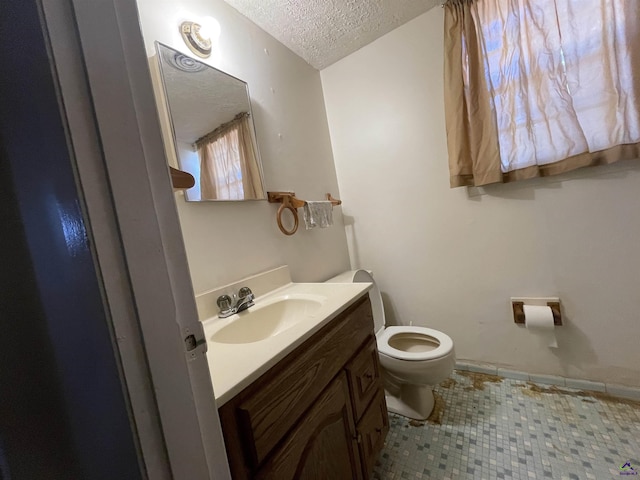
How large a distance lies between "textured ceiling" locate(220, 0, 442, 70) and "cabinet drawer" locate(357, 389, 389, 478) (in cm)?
190

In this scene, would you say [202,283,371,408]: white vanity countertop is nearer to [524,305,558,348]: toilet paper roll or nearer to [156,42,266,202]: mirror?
[156,42,266,202]: mirror

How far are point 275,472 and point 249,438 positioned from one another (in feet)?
0.42

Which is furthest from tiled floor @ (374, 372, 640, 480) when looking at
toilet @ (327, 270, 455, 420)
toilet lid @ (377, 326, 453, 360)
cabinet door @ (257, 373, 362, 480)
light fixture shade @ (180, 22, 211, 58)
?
light fixture shade @ (180, 22, 211, 58)

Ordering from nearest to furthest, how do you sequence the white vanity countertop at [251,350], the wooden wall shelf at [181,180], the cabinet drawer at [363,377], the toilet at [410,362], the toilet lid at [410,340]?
the white vanity countertop at [251,350] → the wooden wall shelf at [181,180] → the cabinet drawer at [363,377] → the toilet at [410,362] → the toilet lid at [410,340]

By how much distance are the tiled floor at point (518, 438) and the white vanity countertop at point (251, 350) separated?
A: 2.70ft

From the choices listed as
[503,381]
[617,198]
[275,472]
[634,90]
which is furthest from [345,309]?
[634,90]

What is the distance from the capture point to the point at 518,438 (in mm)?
1201

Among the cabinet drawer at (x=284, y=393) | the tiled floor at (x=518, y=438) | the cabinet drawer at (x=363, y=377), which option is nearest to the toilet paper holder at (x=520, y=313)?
the tiled floor at (x=518, y=438)

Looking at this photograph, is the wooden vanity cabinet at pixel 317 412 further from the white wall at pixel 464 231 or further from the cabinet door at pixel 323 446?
the white wall at pixel 464 231

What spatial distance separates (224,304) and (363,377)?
624mm

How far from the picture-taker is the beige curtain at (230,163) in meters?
1.10

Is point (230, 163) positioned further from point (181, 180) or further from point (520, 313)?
point (520, 313)

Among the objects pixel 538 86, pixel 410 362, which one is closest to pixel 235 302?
pixel 410 362

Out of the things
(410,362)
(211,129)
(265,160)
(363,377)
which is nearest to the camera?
(363,377)
